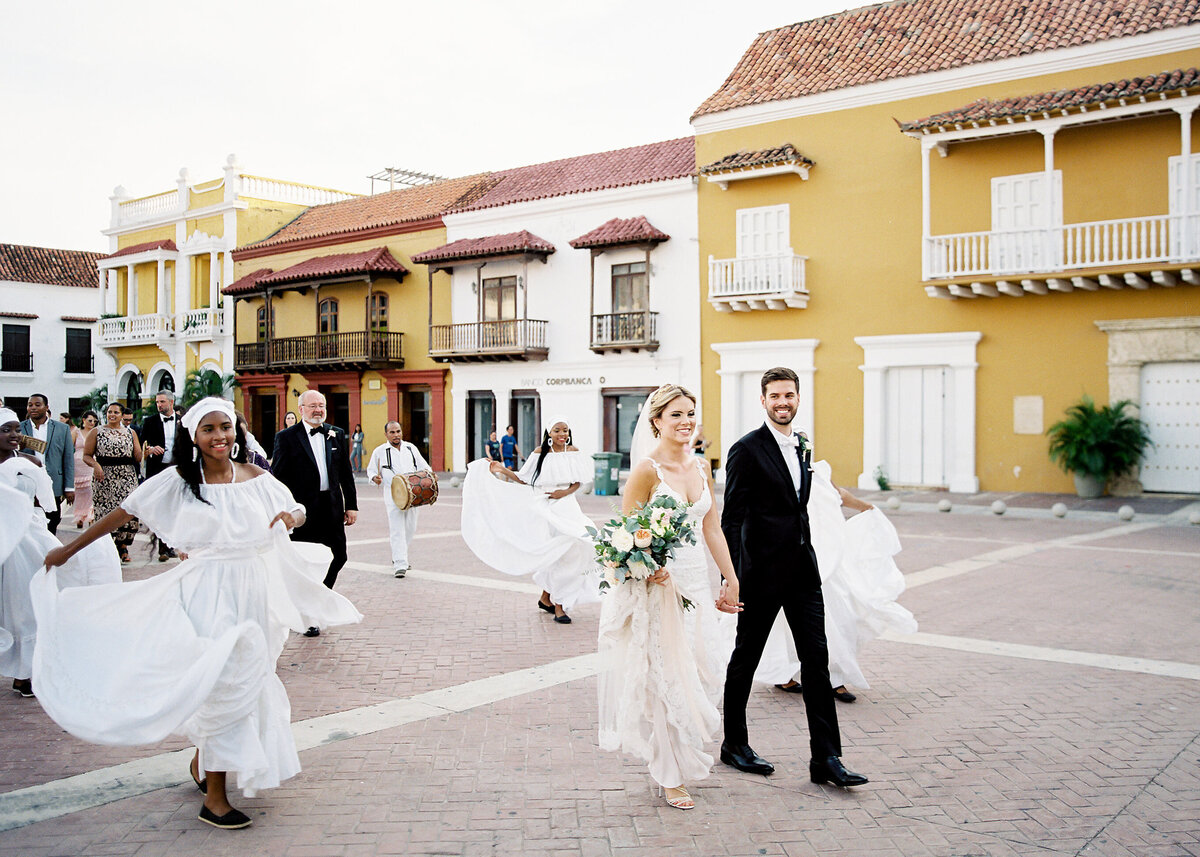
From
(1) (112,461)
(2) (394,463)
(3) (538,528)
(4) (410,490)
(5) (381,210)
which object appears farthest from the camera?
(5) (381,210)

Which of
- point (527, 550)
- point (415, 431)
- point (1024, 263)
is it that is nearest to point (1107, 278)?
point (1024, 263)

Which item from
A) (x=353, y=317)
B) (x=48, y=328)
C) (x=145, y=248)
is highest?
(x=145, y=248)

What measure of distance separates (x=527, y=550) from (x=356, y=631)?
1.62 meters

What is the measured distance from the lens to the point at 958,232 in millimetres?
20844

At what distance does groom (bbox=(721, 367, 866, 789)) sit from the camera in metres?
4.61

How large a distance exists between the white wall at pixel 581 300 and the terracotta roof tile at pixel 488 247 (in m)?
0.49

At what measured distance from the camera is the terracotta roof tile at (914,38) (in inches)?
764

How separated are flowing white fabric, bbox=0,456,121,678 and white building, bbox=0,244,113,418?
41.8 metres

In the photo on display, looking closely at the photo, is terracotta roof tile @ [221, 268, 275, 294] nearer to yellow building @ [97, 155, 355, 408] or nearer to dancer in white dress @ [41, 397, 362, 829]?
yellow building @ [97, 155, 355, 408]

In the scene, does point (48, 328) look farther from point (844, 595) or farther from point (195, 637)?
point (844, 595)

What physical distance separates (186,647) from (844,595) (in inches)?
147

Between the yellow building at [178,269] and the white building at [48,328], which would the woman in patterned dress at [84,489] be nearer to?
the yellow building at [178,269]

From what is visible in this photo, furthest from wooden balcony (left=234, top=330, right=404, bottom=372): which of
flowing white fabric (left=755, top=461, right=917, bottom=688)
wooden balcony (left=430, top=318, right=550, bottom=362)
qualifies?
flowing white fabric (left=755, top=461, right=917, bottom=688)

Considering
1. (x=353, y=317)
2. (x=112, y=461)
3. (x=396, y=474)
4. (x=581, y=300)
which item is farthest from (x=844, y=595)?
(x=353, y=317)
